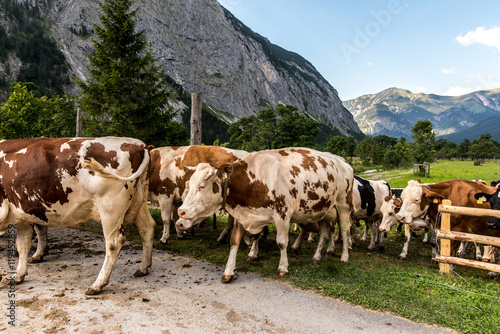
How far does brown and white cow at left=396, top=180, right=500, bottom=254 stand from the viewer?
258 inches

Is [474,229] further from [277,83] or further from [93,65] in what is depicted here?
[277,83]

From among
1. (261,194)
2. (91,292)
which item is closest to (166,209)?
(261,194)

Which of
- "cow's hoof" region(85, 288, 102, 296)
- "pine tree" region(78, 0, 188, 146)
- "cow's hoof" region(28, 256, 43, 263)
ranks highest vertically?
"pine tree" region(78, 0, 188, 146)

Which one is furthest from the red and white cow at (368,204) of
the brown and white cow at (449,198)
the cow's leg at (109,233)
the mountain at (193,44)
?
the mountain at (193,44)

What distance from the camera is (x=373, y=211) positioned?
30.3 ft

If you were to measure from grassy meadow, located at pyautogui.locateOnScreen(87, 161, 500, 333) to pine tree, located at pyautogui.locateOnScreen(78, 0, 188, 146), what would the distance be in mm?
10450

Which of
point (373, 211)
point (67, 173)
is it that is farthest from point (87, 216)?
point (373, 211)

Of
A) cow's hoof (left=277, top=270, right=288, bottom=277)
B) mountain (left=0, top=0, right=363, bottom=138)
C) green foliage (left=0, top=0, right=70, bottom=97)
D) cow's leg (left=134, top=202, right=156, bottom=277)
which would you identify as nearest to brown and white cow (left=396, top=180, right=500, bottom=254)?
cow's hoof (left=277, top=270, right=288, bottom=277)

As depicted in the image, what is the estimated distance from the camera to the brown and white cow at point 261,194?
5457 millimetres

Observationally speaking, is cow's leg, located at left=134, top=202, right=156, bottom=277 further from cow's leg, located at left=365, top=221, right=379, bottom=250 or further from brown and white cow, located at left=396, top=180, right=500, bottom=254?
cow's leg, located at left=365, top=221, right=379, bottom=250

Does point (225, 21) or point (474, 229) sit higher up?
point (225, 21)

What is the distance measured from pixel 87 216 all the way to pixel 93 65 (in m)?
15.7

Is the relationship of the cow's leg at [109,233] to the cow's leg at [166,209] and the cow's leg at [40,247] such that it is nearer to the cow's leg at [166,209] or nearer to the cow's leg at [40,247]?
the cow's leg at [40,247]

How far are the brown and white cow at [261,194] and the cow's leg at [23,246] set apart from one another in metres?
2.79
